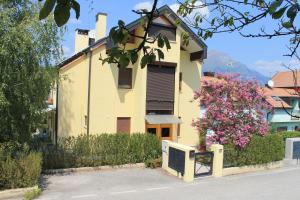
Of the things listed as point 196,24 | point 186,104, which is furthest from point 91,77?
point 196,24

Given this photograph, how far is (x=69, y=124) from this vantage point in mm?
25438

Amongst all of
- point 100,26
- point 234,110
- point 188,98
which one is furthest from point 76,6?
point 188,98

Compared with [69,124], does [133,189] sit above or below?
below

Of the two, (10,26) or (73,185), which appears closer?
(10,26)

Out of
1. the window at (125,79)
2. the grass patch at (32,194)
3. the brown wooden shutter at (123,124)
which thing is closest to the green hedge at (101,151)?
the brown wooden shutter at (123,124)

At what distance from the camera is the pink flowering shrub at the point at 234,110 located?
70.7 ft

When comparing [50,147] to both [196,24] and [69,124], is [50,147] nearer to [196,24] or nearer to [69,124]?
[69,124]

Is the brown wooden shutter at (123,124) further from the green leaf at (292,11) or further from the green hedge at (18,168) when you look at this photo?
the green leaf at (292,11)

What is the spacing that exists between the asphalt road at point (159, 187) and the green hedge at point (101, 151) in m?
0.89

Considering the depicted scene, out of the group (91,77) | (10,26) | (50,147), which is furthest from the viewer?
(91,77)

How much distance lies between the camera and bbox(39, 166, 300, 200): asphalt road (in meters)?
16.1

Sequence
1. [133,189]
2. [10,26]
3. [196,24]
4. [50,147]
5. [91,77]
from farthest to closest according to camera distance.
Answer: [91,77], [50,147], [133,189], [10,26], [196,24]

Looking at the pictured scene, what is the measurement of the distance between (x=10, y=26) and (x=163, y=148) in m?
10.3

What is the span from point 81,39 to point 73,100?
778 cm
